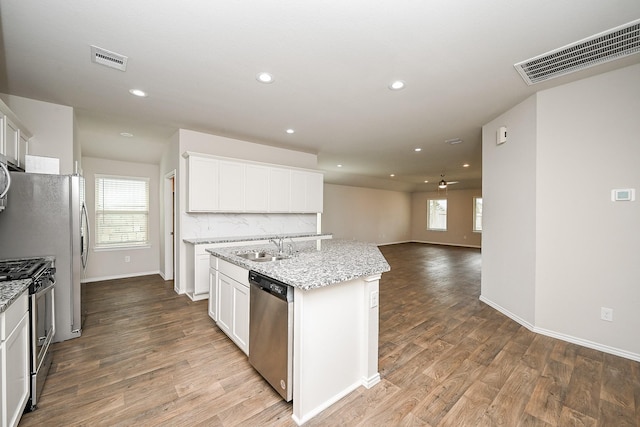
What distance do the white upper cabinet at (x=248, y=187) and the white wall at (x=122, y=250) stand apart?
2099 mm

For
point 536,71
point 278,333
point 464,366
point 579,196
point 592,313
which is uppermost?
point 536,71

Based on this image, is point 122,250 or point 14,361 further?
point 122,250

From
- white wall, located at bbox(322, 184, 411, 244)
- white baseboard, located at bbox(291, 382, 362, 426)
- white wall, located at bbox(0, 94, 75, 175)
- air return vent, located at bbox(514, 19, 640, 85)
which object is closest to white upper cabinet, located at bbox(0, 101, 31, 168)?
white wall, located at bbox(0, 94, 75, 175)

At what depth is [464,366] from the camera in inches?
89.0

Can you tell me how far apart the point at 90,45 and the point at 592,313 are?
16.9 feet

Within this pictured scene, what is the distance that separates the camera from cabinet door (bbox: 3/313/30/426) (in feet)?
4.60

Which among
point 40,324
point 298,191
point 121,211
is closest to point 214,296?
point 40,324

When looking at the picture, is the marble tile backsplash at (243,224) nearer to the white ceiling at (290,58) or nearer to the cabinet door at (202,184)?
the cabinet door at (202,184)

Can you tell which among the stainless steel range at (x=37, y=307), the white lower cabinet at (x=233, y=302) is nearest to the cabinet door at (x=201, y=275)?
the white lower cabinet at (x=233, y=302)

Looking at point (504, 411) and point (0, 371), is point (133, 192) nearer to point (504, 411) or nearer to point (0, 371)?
point (0, 371)

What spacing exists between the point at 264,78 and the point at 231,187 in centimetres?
219

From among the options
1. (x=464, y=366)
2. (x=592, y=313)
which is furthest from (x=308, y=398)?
(x=592, y=313)

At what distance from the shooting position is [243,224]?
4812 mm

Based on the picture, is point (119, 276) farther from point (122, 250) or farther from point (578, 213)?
point (578, 213)
